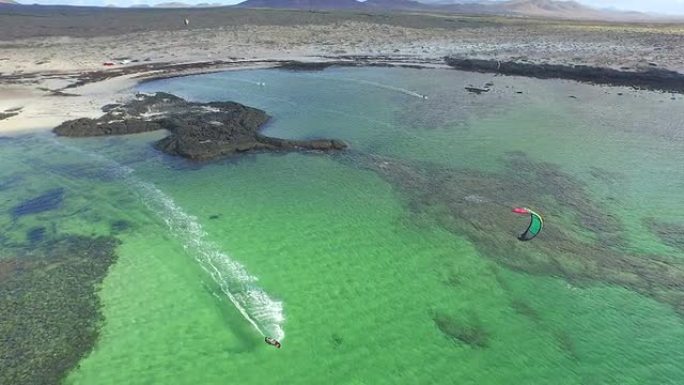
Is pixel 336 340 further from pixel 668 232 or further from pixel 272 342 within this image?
pixel 668 232

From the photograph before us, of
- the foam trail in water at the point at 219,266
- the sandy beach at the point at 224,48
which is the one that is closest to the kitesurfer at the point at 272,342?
the foam trail in water at the point at 219,266

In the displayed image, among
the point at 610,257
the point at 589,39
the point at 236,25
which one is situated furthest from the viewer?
the point at 236,25

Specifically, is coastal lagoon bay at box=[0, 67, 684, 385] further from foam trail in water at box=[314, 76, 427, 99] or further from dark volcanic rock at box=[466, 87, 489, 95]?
dark volcanic rock at box=[466, 87, 489, 95]

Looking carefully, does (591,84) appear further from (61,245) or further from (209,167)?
(61,245)

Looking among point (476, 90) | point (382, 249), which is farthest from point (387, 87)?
point (382, 249)

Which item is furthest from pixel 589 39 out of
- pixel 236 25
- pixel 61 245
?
pixel 61 245

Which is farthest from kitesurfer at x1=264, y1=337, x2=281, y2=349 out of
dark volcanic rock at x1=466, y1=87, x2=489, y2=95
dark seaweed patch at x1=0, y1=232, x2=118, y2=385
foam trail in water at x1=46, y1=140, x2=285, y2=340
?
dark volcanic rock at x1=466, y1=87, x2=489, y2=95
